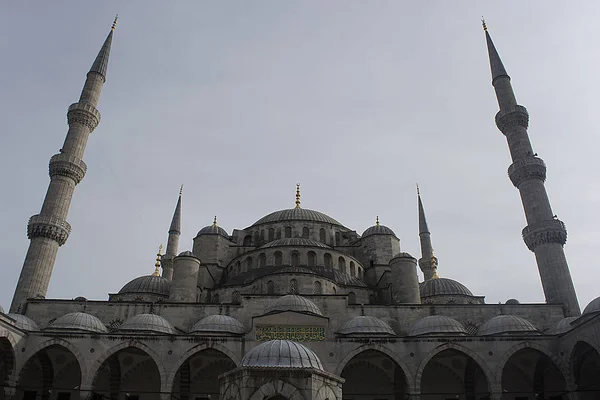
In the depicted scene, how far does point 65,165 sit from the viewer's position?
23.1m

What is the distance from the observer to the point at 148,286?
78.6 feet

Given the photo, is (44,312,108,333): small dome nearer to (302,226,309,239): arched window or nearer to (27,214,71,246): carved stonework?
(27,214,71,246): carved stonework

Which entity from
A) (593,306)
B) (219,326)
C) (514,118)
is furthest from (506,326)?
(514,118)

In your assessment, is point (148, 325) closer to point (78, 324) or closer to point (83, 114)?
point (78, 324)

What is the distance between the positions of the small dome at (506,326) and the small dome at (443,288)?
624 centimetres

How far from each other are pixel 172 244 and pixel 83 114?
395 inches

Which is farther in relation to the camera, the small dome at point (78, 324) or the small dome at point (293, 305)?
the small dome at point (293, 305)

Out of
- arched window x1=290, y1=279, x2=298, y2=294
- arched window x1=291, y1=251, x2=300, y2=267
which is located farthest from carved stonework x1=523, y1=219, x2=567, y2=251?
arched window x1=290, y1=279, x2=298, y2=294

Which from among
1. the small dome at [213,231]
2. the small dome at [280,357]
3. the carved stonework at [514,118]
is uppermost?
the carved stonework at [514,118]

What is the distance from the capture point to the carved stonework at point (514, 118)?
24672 millimetres

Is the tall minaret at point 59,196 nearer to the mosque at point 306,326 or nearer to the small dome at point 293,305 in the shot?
the mosque at point 306,326

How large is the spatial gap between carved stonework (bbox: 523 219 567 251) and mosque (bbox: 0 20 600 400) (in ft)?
0.22

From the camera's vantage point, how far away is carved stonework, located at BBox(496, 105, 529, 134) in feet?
80.9

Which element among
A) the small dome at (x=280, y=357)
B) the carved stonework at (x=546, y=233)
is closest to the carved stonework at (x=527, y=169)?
the carved stonework at (x=546, y=233)
